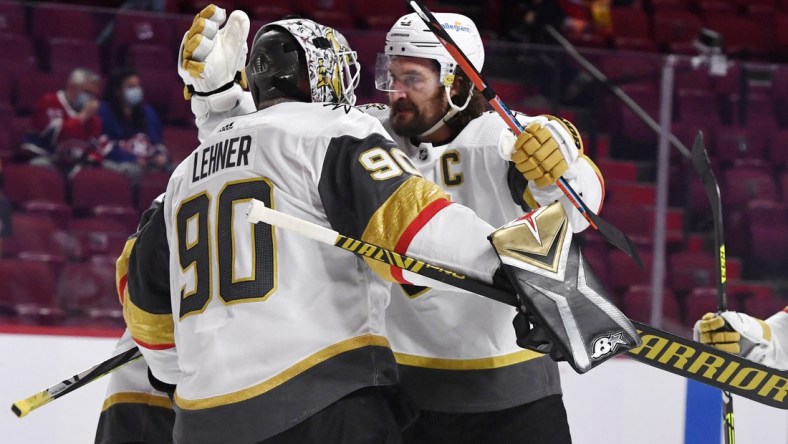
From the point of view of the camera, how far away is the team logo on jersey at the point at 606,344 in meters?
1.85

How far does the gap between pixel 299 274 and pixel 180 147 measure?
8.63ft

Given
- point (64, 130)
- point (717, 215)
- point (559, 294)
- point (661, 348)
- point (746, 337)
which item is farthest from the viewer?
point (64, 130)

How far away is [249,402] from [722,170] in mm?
3431

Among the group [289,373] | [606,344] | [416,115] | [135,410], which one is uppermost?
[416,115]

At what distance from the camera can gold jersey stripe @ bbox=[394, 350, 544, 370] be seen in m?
2.55

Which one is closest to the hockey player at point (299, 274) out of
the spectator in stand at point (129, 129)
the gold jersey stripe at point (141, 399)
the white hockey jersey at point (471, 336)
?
the white hockey jersey at point (471, 336)

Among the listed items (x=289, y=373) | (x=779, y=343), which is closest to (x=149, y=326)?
(x=289, y=373)

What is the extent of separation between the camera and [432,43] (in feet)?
8.84

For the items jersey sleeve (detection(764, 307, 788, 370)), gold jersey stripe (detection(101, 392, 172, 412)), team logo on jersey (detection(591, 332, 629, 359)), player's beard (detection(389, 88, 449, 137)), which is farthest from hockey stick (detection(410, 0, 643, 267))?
gold jersey stripe (detection(101, 392, 172, 412))

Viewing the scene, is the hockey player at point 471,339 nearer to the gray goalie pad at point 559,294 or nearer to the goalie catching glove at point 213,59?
the goalie catching glove at point 213,59

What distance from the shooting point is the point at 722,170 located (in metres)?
4.93

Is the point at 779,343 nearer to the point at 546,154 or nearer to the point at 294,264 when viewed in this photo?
the point at 546,154

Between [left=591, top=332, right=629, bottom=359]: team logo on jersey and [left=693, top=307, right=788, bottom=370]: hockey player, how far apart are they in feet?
2.82

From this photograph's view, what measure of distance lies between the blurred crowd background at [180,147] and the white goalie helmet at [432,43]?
4.78ft
